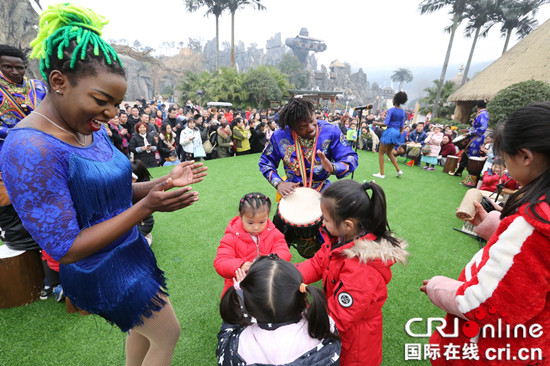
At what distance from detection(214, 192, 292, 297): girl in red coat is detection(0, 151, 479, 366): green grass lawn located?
2.22ft

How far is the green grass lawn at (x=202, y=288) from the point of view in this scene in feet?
7.10

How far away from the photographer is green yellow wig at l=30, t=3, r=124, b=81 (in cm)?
100

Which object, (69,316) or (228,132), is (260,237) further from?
(228,132)

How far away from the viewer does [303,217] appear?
2.29 meters

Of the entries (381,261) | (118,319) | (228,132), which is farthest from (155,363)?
(228,132)

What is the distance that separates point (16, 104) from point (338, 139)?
3.23 m

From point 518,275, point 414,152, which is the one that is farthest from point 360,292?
point 414,152

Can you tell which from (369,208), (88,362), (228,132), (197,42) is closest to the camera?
(369,208)

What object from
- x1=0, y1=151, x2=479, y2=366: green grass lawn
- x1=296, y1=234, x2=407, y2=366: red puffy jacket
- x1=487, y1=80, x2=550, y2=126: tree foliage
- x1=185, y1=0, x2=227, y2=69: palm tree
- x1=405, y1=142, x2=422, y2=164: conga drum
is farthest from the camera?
x1=185, y1=0, x2=227, y2=69: palm tree

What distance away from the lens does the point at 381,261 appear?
5.02ft

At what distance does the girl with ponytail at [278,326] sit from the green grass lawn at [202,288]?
1172 millimetres

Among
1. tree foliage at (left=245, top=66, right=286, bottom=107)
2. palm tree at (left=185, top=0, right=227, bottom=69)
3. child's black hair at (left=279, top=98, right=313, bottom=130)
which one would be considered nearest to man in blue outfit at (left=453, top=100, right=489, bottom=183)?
child's black hair at (left=279, top=98, right=313, bottom=130)

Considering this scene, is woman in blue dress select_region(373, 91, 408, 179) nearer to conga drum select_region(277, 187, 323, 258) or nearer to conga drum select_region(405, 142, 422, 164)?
conga drum select_region(405, 142, 422, 164)

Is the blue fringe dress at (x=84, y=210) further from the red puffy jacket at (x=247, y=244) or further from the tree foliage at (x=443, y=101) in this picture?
the tree foliage at (x=443, y=101)
